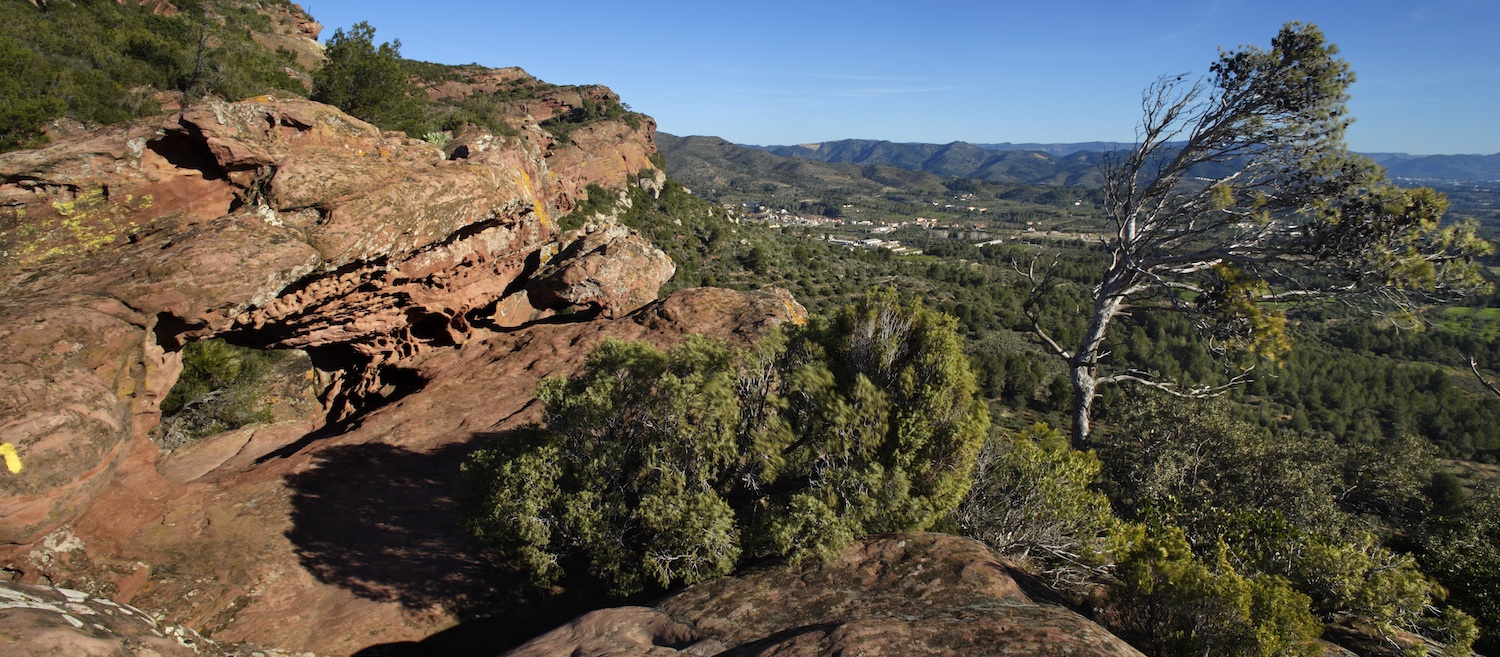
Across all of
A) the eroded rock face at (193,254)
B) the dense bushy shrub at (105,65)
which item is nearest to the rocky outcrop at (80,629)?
the eroded rock face at (193,254)

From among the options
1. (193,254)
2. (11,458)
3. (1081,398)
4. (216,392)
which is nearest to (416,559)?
(11,458)

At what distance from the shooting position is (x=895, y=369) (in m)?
11.8

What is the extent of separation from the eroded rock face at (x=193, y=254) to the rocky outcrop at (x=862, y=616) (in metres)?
7.81

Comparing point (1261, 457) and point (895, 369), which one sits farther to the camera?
point (1261, 457)

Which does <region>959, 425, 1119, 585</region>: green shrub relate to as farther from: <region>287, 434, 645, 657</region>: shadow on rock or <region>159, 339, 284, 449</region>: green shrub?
<region>159, 339, 284, 449</region>: green shrub

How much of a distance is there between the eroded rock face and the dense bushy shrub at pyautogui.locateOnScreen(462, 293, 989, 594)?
5.69 meters

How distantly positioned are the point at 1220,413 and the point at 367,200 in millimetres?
22043

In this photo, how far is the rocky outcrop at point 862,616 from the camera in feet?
23.6

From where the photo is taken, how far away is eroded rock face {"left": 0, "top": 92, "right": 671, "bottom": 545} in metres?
9.81

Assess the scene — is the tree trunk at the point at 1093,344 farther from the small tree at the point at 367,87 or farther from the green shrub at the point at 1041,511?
the small tree at the point at 367,87

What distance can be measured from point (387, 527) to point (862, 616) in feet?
33.1

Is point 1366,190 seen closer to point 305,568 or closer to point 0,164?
point 305,568

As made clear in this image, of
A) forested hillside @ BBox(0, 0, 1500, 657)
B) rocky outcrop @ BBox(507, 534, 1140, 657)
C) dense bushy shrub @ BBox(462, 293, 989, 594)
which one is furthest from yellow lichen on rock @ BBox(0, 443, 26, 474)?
rocky outcrop @ BBox(507, 534, 1140, 657)

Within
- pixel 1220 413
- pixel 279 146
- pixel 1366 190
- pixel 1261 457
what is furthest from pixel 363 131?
pixel 1261 457
